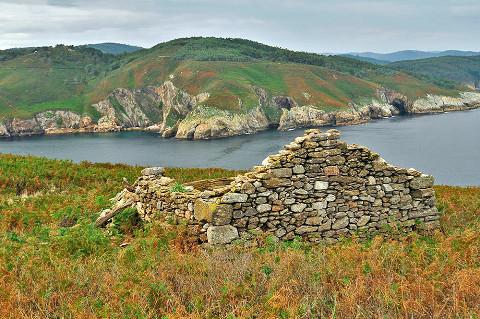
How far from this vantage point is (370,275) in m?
7.59

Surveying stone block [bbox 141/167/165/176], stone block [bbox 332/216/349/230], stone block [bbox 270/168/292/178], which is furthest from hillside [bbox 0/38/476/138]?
stone block [bbox 270/168/292/178]

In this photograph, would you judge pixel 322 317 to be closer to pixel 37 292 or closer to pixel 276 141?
pixel 37 292

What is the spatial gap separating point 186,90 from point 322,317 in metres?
165

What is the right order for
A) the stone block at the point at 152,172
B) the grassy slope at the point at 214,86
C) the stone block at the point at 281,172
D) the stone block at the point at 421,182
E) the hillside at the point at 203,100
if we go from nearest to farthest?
the stone block at the point at 281,172
the stone block at the point at 421,182
the stone block at the point at 152,172
the hillside at the point at 203,100
the grassy slope at the point at 214,86

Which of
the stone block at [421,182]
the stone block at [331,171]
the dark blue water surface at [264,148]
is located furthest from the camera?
the dark blue water surface at [264,148]

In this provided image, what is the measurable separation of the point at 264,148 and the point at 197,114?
4636 centimetres

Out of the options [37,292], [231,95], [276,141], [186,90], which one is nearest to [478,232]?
[37,292]

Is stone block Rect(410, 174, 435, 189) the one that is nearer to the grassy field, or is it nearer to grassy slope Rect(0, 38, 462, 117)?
the grassy field

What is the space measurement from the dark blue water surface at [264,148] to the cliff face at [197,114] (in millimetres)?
9948

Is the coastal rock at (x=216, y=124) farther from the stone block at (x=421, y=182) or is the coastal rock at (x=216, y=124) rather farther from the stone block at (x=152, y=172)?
the stone block at (x=421, y=182)

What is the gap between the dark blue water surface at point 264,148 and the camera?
7606 centimetres

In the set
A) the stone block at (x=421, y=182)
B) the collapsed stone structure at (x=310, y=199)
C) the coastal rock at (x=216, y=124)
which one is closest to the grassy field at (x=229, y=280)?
the collapsed stone structure at (x=310, y=199)

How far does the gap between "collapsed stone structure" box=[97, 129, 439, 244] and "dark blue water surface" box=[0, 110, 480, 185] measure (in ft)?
172

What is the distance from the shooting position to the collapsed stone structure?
1141 cm
